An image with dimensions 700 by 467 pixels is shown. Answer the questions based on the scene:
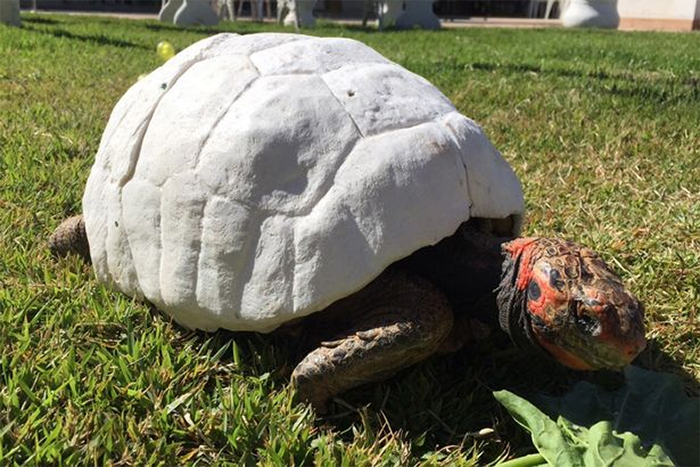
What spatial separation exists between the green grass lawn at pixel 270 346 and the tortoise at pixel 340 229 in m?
0.11

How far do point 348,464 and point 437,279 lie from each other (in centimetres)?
53

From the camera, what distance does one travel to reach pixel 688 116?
13.9 ft

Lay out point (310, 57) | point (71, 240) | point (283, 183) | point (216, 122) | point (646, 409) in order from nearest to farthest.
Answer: point (646, 409) < point (283, 183) < point (216, 122) < point (310, 57) < point (71, 240)

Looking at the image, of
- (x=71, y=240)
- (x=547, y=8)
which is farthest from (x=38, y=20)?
(x=547, y=8)

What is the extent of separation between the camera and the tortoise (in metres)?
1.65

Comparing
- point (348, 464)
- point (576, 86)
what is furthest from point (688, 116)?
point (348, 464)

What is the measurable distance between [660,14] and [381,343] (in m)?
17.2

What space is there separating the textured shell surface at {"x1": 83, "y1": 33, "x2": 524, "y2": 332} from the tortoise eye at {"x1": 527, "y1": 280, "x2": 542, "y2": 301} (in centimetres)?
23

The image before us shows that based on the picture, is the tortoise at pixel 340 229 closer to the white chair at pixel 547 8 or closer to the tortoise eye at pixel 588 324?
the tortoise eye at pixel 588 324

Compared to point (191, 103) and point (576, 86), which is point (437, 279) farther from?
point (576, 86)

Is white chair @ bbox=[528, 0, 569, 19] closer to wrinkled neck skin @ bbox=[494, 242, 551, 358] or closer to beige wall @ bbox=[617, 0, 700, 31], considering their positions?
beige wall @ bbox=[617, 0, 700, 31]

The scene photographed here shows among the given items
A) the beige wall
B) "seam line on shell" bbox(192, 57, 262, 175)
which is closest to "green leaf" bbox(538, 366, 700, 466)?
"seam line on shell" bbox(192, 57, 262, 175)

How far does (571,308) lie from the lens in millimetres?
1542

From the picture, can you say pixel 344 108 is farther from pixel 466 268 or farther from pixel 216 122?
pixel 466 268
